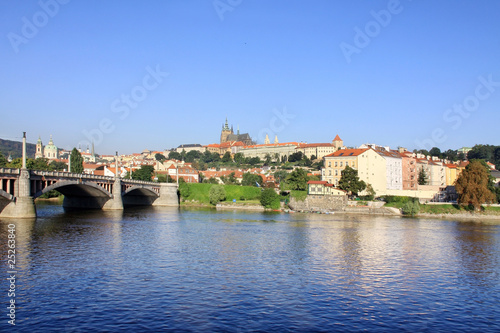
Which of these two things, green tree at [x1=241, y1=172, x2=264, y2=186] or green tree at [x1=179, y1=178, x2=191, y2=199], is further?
green tree at [x1=241, y1=172, x2=264, y2=186]

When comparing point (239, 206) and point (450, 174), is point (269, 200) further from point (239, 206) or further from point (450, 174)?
point (450, 174)

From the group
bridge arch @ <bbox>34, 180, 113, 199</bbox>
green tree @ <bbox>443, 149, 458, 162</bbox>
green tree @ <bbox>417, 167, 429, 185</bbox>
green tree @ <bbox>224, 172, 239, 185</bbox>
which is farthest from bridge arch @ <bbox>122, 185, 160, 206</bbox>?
green tree @ <bbox>443, 149, 458, 162</bbox>

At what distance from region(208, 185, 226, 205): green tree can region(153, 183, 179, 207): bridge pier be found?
714 cm

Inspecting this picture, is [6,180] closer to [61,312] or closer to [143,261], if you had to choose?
[143,261]

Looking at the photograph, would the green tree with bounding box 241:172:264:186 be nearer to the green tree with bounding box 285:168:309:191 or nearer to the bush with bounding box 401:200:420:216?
the green tree with bounding box 285:168:309:191

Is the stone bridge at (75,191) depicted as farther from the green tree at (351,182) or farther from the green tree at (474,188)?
the green tree at (474,188)

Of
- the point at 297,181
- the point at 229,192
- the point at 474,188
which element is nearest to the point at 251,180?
the point at 229,192

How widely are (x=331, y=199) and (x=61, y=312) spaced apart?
2623 inches

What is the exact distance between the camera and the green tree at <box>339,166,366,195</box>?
83312 mm

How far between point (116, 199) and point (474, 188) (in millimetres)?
55491

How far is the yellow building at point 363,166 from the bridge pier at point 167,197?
3080cm

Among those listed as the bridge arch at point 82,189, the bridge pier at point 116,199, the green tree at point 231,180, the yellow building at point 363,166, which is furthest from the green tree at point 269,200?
the green tree at point 231,180

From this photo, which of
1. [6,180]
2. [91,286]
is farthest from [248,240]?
[6,180]

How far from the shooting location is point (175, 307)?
20125mm
